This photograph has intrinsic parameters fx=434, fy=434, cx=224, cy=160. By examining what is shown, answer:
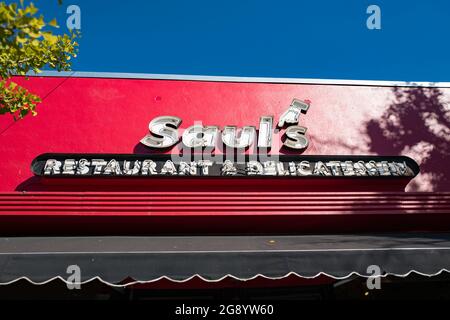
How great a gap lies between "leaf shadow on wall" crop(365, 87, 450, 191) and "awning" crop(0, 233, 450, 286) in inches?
97.1

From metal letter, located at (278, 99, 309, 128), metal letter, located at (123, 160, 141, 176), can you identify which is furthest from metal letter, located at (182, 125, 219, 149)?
metal letter, located at (278, 99, 309, 128)

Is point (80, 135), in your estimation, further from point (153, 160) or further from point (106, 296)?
point (106, 296)

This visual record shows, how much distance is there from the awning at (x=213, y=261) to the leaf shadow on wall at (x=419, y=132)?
2466mm

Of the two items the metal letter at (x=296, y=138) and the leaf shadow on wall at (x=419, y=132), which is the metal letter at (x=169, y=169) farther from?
the leaf shadow on wall at (x=419, y=132)

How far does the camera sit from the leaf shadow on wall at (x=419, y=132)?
7113 millimetres

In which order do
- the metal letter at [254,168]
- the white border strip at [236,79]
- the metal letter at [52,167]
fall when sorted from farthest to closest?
1. the white border strip at [236,79]
2. the metal letter at [254,168]
3. the metal letter at [52,167]

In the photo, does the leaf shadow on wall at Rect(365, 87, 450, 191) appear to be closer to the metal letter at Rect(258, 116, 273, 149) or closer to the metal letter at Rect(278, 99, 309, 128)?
the metal letter at Rect(278, 99, 309, 128)

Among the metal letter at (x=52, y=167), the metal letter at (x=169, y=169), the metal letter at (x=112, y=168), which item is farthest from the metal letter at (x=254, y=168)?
the metal letter at (x=52, y=167)

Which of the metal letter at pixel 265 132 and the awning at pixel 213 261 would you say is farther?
the metal letter at pixel 265 132

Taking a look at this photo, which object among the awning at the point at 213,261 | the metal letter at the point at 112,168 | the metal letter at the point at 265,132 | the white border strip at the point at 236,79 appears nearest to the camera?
the awning at the point at 213,261

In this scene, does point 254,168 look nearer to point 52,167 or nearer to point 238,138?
point 238,138

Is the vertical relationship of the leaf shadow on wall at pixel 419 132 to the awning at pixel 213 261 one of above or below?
above

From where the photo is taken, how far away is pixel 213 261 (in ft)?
14.8
